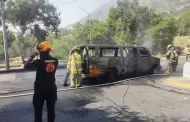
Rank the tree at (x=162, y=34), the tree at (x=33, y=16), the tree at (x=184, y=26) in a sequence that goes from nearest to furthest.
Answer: the tree at (x=33, y=16) → the tree at (x=162, y=34) → the tree at (x=184, y=26)

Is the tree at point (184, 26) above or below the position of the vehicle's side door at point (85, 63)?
above

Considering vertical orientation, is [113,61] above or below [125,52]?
below

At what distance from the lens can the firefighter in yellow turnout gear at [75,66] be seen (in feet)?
29.8

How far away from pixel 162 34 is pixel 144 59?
2855 cm

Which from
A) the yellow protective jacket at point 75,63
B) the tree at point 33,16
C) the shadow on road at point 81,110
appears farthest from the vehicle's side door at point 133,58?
the tree at point 33,16

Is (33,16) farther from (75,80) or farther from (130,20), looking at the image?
(130,20)

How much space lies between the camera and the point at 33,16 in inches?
839

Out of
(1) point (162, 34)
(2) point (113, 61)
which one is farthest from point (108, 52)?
(1) point (162, 34)

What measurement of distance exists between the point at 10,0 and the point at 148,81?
1398 cm

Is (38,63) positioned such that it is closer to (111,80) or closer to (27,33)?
(111,80)

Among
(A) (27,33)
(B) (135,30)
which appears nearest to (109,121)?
(A) (27,33)

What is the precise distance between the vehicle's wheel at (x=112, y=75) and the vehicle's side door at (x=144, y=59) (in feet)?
5.59

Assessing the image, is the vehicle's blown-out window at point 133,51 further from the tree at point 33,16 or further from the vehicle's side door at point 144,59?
the tree at point 33,16

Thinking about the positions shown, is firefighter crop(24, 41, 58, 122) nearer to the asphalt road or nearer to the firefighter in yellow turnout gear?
the asphalt road
